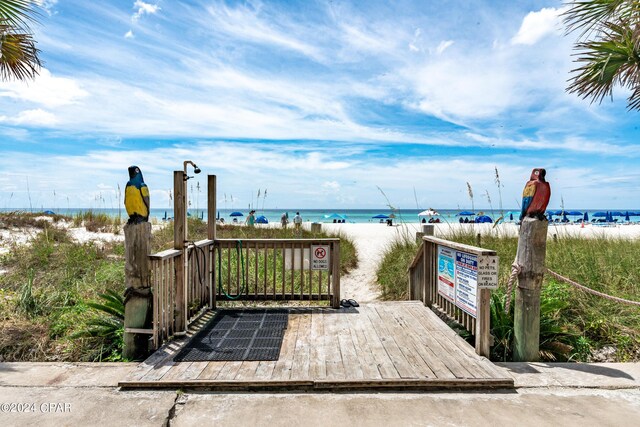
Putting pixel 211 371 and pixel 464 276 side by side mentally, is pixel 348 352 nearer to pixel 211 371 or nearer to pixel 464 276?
pixel 211 371

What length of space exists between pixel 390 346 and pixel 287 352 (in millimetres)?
1143

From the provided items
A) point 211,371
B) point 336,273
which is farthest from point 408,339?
point 211,371

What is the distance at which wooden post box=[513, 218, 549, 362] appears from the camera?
371 centimetres

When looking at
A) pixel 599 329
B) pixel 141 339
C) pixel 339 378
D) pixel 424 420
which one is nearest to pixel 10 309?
pixel 141 339

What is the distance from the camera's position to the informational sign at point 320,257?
555 centimetres

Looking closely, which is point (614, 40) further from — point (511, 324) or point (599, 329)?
point (511, 324)

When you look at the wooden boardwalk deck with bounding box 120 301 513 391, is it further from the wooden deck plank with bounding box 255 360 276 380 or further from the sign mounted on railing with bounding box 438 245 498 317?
the sign mounted on railing with bounding box 438 245 498 317

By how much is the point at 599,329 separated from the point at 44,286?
8.16 meters

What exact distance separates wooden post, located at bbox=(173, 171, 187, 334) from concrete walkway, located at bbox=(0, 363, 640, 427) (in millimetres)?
1113

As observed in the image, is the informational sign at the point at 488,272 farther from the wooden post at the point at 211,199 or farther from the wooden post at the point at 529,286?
the wooden post at the point at 211,199

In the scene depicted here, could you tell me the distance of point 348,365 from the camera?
342cm

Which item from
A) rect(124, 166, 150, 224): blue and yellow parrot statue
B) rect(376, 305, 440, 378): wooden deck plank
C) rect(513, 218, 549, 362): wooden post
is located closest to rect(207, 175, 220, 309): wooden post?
rect(124, 166, 150, 224): blue and yellow parrot statue

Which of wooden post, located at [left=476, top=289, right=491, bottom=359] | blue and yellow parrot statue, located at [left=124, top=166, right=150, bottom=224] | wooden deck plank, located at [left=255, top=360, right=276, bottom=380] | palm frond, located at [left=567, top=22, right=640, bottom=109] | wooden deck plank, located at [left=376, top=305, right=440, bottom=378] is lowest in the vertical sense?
wooden deck plank, located at [left=376, top=305, right=440, bottom=378]

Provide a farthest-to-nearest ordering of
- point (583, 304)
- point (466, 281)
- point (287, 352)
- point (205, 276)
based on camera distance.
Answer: point (205, 276), point (583, 304), point (466, 281), point (287, 352)
